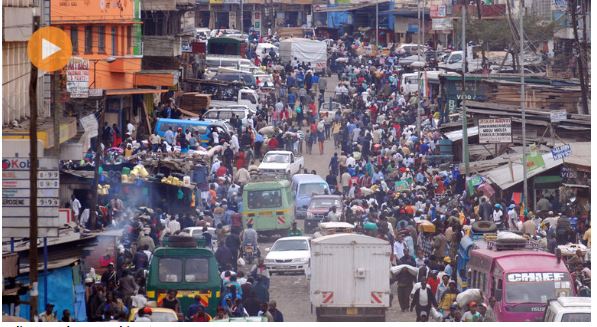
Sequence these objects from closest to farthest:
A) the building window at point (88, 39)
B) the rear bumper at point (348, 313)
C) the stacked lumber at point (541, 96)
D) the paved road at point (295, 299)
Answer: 1. the rear bumper at point (348, 313)
2. the paved road at point (295, 299)
3. the building window at point (88, 39)
4. the stacked lumber at point (541, 96)

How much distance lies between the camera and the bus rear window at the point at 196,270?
103ft

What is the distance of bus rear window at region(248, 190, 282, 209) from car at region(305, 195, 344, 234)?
1.31m

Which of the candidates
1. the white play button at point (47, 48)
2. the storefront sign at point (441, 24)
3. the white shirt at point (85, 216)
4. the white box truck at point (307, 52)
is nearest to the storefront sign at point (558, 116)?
the white shirt at point (85, 216)

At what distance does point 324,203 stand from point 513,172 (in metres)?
4.78

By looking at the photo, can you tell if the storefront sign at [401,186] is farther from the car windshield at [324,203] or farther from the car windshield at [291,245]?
the car windshield at [291,245]

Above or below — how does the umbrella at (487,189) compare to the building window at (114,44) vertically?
below

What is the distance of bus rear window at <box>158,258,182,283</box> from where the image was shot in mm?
31375

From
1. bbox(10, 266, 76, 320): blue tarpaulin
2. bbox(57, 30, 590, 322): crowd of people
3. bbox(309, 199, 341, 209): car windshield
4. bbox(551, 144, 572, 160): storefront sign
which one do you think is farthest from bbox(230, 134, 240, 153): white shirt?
bbox(10, 266, 76, 320): blue tarpaulin

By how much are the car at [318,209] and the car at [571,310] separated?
1815cm

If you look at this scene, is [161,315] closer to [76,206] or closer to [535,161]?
[76,206]

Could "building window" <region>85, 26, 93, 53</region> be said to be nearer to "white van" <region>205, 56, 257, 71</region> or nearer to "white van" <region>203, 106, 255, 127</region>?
"white van" <region>203, 106, 255, 127</region>

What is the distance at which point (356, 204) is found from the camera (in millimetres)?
44188

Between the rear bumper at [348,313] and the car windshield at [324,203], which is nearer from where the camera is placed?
the rear bumper at [348,313]

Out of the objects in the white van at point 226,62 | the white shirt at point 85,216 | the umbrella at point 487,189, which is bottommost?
the white shirt at point 85,216
